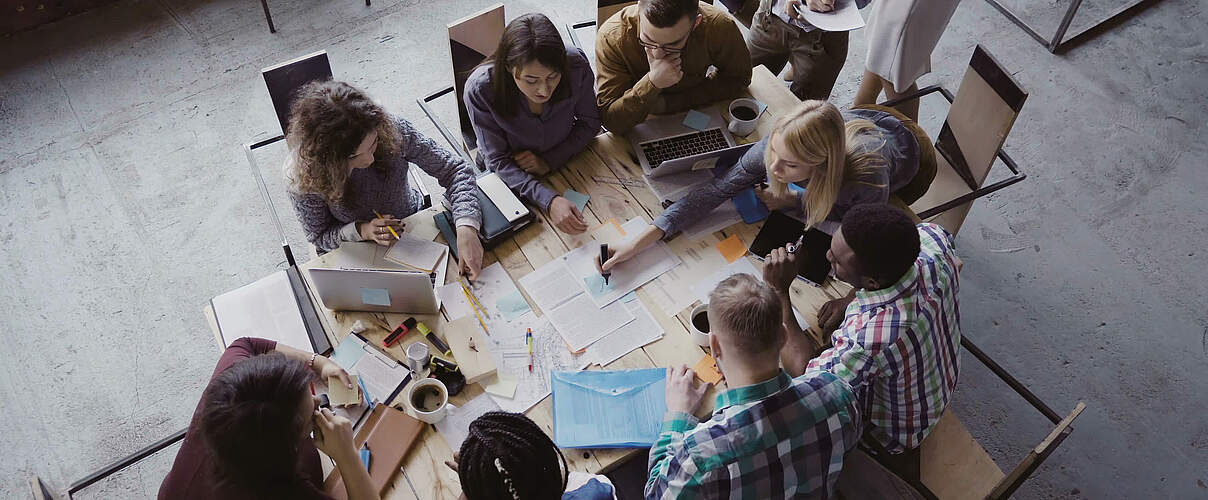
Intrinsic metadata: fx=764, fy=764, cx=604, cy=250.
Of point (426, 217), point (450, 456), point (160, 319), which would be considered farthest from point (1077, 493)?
point (160, 319)

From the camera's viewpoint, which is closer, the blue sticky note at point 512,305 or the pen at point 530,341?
the pen at point 530,341

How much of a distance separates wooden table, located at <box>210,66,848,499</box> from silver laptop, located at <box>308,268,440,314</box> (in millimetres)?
36

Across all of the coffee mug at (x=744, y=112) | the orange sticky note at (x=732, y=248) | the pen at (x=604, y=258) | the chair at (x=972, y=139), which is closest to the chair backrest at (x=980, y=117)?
the chair at (x=972, y=139)

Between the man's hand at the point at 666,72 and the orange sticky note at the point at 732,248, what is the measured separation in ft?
1.85

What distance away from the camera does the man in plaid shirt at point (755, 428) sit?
171 cm

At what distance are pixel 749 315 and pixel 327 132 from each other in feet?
4.07

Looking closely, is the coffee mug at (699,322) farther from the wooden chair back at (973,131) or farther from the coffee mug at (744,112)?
the wooden chair back at (973,131)

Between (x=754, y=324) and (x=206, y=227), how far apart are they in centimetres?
268

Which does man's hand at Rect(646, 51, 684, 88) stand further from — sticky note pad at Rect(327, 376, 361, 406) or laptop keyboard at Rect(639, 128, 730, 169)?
sticky note pad at Rect(327, 376, 361, 406)

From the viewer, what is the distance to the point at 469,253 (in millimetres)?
2246

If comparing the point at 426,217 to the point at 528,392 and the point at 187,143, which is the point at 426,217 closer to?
the point at 528,392

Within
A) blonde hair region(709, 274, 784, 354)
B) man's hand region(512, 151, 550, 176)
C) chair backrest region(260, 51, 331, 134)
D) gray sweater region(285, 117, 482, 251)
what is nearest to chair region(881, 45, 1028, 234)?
blonde hair region(709, 274, 784, 354)

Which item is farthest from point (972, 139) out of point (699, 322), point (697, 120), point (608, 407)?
point (608, 407)

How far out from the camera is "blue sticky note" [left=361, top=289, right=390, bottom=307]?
2072mm
